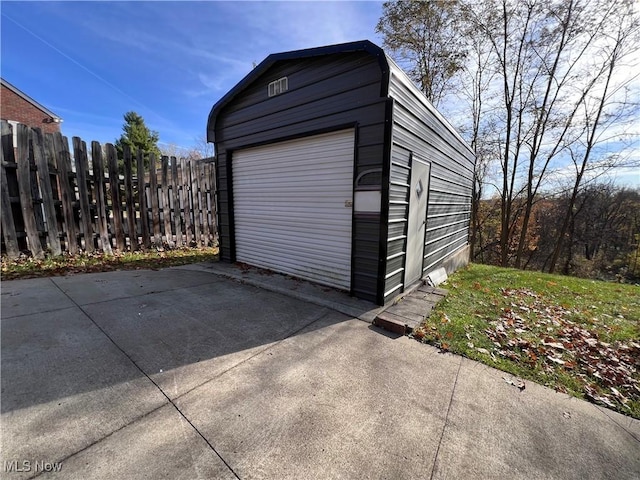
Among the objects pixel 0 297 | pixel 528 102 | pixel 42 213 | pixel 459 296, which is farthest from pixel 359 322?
pixel 528 102

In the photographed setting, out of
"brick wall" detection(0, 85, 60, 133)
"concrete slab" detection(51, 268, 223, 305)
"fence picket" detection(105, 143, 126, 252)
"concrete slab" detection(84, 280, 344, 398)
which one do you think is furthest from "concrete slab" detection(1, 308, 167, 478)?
"brick wall" detection(0, 85, 60, 133)

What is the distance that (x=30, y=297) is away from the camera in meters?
3.41

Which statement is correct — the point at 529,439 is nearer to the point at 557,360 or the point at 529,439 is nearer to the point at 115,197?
the point at 557,360

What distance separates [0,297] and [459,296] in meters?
6.74

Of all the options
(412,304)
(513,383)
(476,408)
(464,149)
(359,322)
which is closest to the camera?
(476,408)

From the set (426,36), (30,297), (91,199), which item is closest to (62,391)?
(30,297)

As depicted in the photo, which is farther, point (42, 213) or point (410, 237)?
point (42, 213)

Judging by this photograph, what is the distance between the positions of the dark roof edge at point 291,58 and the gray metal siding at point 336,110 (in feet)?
0.38

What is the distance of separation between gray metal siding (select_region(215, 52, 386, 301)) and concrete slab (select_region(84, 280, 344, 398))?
45.9 inches

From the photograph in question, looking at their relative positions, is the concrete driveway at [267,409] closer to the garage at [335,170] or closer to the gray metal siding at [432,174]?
the garage at [335,170]

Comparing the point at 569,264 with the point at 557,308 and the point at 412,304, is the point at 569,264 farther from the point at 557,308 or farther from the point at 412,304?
the point at 412,304

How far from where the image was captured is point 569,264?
1853 cm

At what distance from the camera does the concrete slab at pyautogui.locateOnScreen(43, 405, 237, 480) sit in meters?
1.29

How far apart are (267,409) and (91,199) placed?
652 centimetres
